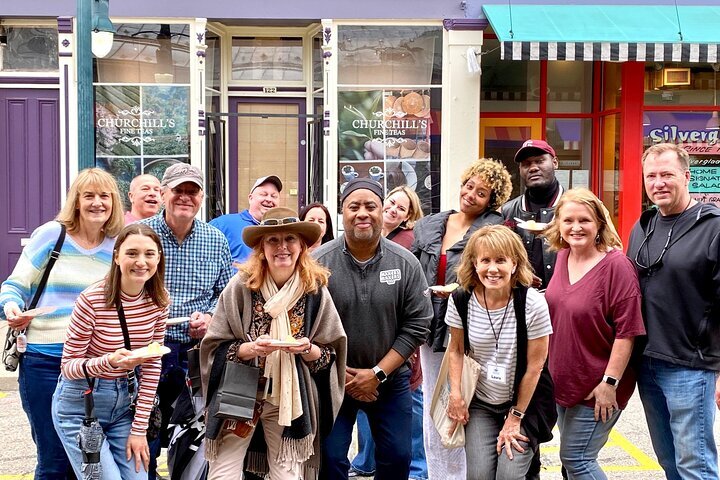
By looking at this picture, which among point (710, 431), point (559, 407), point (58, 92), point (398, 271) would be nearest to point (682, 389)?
point (710, 431)

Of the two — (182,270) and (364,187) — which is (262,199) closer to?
(182,270)

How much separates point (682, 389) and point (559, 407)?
0.67m

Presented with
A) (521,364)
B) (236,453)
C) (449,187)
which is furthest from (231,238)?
(449,187)

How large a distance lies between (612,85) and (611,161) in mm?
1118

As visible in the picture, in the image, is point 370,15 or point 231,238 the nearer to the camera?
point 231,238

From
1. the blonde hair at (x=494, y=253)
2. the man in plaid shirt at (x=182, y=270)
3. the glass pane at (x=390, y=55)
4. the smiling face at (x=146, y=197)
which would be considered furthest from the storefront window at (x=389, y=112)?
the blonde hair at (x=494, y=253)

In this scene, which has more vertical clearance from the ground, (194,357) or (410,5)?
(410,5)

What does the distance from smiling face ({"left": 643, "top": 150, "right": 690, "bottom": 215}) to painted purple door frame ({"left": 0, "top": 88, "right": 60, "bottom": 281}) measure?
353 inches

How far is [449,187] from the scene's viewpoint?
1125 cm

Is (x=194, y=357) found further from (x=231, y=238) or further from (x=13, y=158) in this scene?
(x=13, y=158)

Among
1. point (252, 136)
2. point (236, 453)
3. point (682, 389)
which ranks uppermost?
point (252, 136)

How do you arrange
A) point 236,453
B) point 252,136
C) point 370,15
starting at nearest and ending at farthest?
point 236,453, point 370,15, point 252,136

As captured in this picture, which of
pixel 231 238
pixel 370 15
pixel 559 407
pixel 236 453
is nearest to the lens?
pixel 236 453

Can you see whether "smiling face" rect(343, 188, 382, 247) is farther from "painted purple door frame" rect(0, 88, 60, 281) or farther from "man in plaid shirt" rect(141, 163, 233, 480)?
"painted purple door frame" rect(0, 88, 60, 281)
